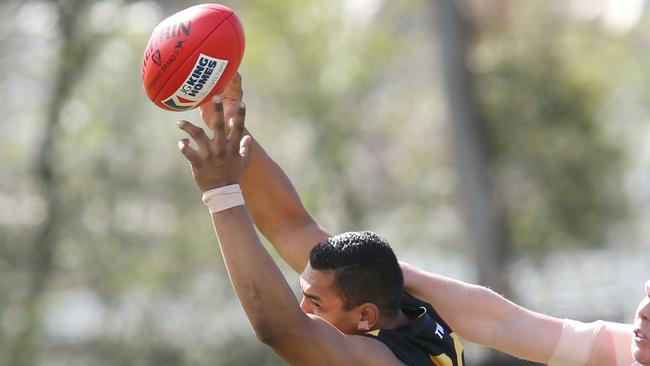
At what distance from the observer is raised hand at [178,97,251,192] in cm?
389

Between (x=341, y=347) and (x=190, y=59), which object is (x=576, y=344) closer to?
(x=341, y=347)

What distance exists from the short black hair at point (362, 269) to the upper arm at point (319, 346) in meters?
0.19

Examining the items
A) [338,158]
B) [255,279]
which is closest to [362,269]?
[255,279]

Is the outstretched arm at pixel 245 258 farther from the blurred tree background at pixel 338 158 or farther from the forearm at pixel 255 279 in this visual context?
the blurred tree background at pixel 338 158

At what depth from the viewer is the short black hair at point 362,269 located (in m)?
4.27

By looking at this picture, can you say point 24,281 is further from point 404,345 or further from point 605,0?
point 404,345

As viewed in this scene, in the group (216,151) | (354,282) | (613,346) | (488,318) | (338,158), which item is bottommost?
(338,158)

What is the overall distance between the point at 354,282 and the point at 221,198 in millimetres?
627

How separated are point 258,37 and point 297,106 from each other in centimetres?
119

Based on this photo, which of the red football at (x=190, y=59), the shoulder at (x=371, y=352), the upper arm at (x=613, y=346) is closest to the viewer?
the shoulder at (x=371, y=352)

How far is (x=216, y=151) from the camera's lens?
12.8ft

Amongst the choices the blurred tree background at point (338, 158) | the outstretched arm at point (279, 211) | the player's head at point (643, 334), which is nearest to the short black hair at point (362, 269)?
the outstretched arm at point (279, 211)

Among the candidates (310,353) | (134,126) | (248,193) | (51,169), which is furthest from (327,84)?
(310,353)

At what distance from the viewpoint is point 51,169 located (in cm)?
1647
